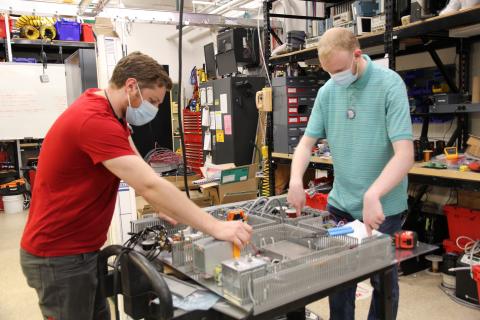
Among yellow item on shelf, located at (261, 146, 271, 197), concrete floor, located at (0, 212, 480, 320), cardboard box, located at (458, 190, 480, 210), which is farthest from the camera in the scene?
yellow item on shelf, located at (261, 146, 271, 197)

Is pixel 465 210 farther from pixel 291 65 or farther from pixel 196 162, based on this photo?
pixel 196 162

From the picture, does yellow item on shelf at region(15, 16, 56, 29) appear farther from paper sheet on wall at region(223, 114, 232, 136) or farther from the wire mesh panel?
the wire mesh panel

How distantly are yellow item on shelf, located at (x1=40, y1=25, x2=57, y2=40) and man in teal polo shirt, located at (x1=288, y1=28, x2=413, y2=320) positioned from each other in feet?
17.7

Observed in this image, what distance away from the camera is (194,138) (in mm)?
6277

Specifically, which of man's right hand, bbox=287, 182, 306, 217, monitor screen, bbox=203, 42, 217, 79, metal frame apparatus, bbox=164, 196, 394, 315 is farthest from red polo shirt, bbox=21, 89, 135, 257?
monitor screen, bbox=203, 42, 217, 79

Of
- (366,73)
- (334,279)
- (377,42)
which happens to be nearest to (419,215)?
(377,42)

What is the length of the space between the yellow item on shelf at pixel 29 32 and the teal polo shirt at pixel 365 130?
5.44 metres

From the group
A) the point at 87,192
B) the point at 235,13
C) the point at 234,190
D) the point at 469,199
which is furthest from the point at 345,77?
the point at 235,13

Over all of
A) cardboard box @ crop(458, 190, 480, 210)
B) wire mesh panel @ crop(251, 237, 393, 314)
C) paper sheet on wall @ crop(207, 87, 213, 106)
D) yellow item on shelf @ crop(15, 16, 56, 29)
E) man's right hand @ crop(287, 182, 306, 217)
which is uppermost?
yellow item on shelf @ crop(15, 16, 56, 29)

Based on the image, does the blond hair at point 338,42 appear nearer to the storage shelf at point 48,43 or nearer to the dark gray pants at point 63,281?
the dark gray pants at point 63,281

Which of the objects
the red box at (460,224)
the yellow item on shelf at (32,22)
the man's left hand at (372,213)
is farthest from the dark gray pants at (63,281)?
the yellow item on shelf at (32,22)

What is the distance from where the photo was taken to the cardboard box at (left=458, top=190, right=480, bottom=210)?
3006 mm

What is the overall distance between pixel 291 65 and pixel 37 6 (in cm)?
236

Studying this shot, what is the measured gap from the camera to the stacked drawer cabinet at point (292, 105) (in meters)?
3.49
